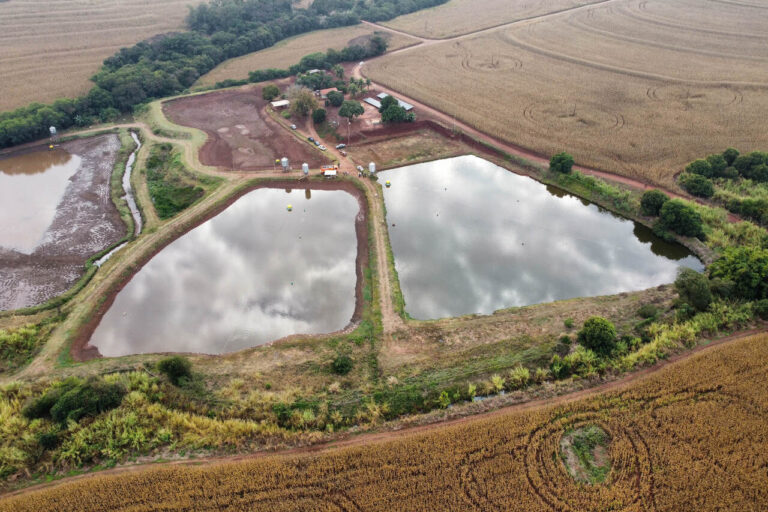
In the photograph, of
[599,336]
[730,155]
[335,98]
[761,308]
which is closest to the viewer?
[599,336]

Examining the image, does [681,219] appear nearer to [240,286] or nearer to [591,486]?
[591,486]

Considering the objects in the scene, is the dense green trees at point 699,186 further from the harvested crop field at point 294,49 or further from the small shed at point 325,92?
the harvested crop field at point 294,49

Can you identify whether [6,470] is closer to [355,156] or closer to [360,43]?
[355,156]

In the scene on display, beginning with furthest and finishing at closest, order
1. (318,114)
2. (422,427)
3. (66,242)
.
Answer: (318,114)
(66,242)
(422,427)

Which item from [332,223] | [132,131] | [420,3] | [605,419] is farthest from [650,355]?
[420,3]

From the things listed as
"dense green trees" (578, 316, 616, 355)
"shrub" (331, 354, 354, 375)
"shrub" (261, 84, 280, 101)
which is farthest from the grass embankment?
"dense green trees" (578, 316, 616, 355)

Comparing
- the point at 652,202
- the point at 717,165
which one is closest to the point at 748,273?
the point at 652,202

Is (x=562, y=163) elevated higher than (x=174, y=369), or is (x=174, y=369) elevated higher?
(x=562, y=163)
